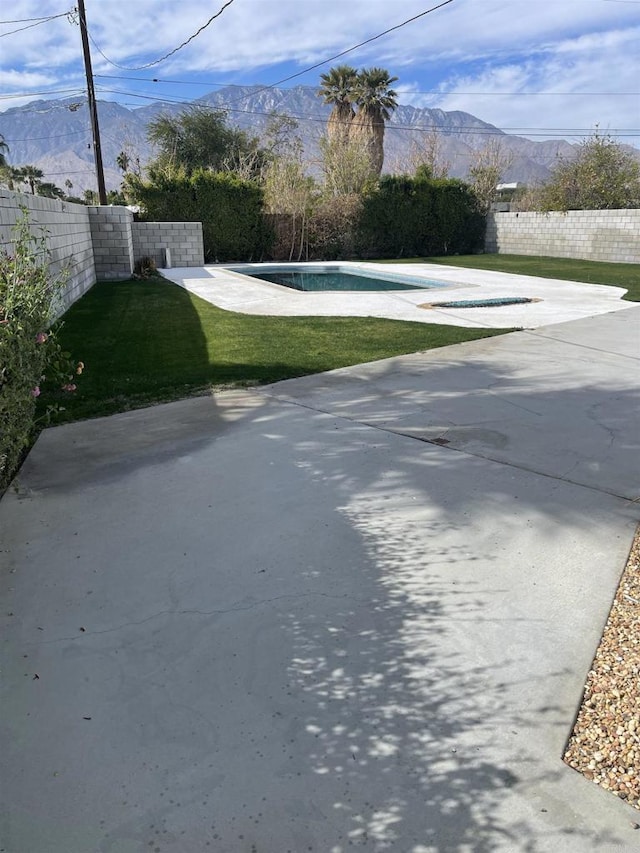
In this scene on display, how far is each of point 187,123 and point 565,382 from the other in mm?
40887

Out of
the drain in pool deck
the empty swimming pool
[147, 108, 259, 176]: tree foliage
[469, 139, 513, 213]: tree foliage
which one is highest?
[147, 108, 259, 176]: tree foliage

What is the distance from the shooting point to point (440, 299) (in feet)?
38.0

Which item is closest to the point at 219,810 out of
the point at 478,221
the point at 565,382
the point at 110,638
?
the point at 110,638

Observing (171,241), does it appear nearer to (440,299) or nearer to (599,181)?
(440,299)

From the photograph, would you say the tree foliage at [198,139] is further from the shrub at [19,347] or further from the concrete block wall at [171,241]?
the shrub at [19,347]

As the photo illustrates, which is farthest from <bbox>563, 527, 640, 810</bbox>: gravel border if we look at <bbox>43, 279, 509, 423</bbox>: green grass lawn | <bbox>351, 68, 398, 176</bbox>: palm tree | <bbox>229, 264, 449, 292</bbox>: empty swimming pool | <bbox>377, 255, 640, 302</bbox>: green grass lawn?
<bbox>351, 68, 398, 176</bbox>: palm tree

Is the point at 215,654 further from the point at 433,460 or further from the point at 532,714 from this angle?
the point at 433,460

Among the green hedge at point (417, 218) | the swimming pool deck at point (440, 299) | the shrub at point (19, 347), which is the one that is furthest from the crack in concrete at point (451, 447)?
the green hedge at point (417, 218)

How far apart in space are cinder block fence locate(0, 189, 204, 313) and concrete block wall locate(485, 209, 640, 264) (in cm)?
1300

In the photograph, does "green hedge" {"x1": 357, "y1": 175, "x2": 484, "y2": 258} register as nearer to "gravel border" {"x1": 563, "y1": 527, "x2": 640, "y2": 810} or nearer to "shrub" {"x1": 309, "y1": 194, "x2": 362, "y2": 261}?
"shrub" {"x1": 309, "y1": 194, "x2": 362, "y2": 261}

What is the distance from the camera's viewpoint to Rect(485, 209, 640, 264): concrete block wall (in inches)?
802

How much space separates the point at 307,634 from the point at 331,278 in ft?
55.1

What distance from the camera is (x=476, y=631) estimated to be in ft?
7.40

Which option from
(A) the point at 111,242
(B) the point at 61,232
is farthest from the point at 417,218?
(B) the point at 61,232
